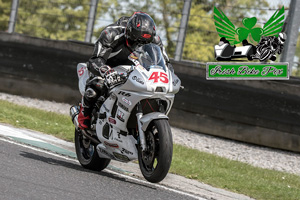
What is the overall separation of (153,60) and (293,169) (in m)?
4.60

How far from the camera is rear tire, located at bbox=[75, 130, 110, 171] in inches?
290

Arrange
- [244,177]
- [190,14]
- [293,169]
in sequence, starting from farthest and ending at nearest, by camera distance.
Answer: [190,14] < [293,169] < [244,177]

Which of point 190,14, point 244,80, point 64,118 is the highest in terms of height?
point 190,14

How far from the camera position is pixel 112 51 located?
23.8ft

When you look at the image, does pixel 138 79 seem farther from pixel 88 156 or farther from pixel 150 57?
pixel 88 156

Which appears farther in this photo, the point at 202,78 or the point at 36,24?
the point at 36,24


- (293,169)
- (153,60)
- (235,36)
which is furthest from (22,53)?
(153,60)

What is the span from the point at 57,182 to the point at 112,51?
2039 mm

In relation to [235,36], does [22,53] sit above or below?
below

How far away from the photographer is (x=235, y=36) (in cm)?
1202

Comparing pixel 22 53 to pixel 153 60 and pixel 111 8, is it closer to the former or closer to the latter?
pixel 111 8

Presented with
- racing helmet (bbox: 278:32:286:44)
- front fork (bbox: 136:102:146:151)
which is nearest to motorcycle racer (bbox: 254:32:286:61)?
racing helmet (bbox: 278:32:286:44)

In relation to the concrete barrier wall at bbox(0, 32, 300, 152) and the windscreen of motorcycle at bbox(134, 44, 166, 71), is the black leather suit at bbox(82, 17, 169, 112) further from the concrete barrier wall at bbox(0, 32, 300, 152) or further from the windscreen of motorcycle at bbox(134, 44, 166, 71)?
the concrete barrier wall at bbox(0, 32, 300, 152)

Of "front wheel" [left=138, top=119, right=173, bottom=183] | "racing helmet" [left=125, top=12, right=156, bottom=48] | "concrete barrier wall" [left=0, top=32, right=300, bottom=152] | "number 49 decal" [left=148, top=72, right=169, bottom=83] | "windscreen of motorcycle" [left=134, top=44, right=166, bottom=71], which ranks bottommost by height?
"concrete barrier wall" [left=0, top=32, right=300, bottom=152]
